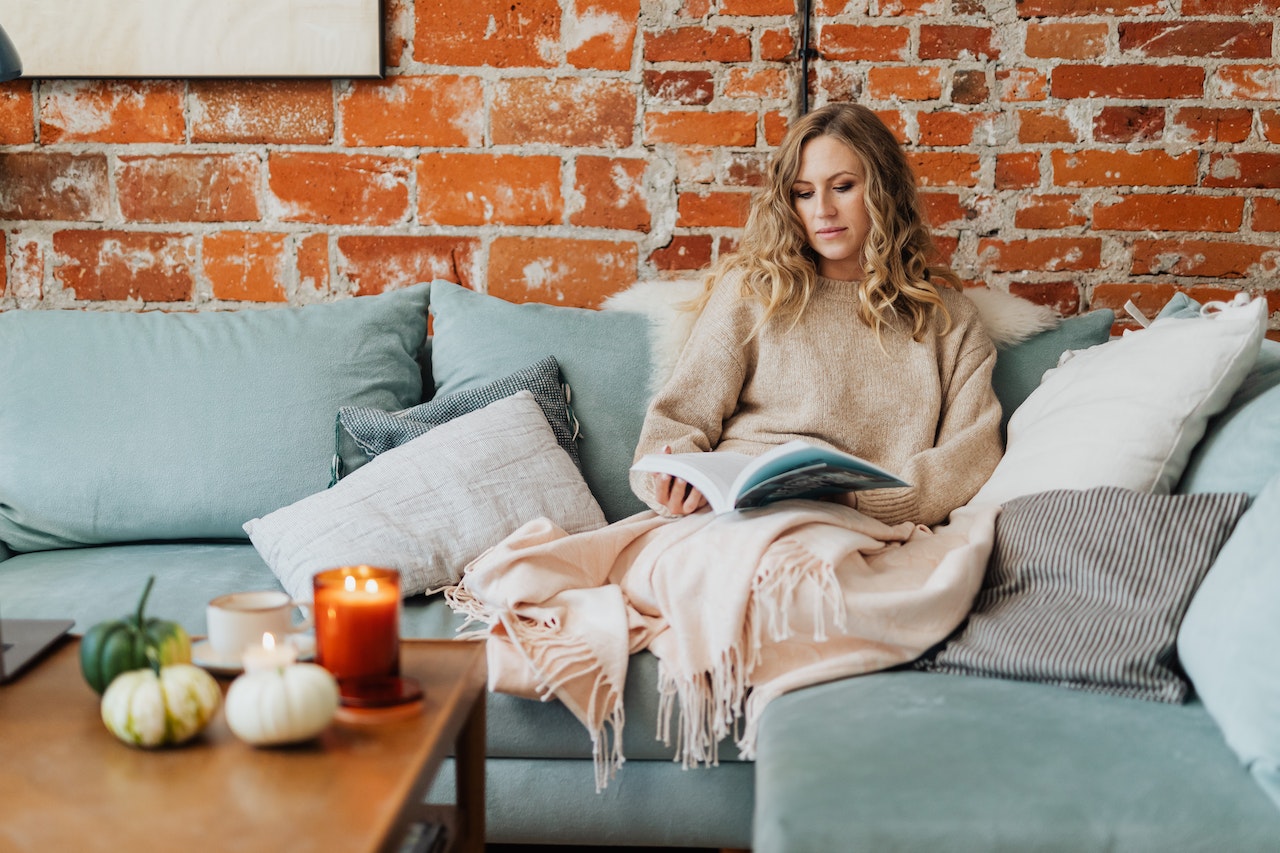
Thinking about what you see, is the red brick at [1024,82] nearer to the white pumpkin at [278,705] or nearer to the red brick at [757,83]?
the red brick at [757,83]

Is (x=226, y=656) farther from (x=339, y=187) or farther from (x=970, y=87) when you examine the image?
(x=970, y=87)

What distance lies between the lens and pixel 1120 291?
81.9 inches

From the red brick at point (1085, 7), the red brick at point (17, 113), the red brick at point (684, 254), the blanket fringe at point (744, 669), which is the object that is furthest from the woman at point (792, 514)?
the red brick at point (17, 113)

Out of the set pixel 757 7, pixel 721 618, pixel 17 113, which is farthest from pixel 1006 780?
pixel 17 113

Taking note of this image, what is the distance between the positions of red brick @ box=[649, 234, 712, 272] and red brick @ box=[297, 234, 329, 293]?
2.17 ft

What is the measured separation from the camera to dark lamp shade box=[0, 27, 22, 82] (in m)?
1.70

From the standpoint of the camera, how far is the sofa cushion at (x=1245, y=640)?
0.97 metres

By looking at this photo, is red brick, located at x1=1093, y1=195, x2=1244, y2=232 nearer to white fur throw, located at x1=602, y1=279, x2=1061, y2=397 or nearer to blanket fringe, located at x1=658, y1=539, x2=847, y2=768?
white fur throw, located at x1=602, y1=279, x2=1061, y2=397

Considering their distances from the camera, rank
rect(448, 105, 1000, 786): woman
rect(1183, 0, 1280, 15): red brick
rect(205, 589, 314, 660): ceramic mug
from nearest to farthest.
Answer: rect(205, 589, 314, 660): ceramic mug
rect(448, 105, 1000, 786): woman
rect(1183, 0, 1280, 15): red brick

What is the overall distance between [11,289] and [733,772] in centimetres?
178

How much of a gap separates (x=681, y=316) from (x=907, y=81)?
2.26 feet

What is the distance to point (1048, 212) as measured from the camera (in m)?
2.06

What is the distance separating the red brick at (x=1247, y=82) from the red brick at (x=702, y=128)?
894 mm

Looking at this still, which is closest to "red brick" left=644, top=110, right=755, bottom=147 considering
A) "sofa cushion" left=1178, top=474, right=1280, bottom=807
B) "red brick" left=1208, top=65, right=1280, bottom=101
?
"red brick" left=1208, top=65, right=1280, bottom=101
